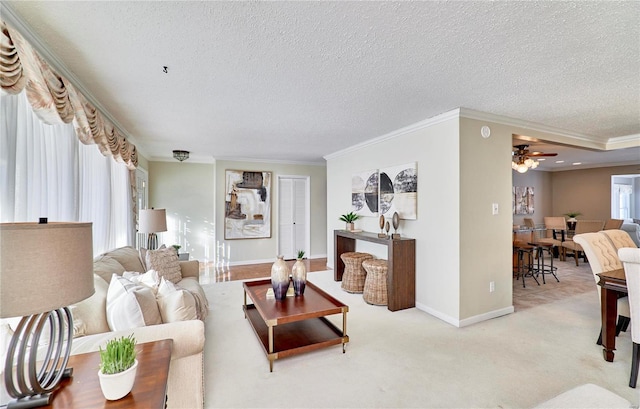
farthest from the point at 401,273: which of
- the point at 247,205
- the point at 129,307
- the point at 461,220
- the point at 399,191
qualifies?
the point at 247,205

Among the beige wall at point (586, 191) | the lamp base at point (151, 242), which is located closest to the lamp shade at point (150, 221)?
the lamp base at point (151, 242)

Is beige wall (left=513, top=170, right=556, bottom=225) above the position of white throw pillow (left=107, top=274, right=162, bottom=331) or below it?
above

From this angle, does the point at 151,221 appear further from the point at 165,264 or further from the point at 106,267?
the point at 106,267

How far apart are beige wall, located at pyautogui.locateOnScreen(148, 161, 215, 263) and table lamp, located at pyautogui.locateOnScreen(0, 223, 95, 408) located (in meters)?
5.69

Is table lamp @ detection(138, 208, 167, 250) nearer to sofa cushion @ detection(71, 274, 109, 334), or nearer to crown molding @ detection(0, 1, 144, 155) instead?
crown molding @ detection(0, 1, 144, 155)

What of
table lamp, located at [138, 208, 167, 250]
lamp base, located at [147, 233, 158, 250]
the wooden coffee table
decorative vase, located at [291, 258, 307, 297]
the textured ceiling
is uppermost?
the textured ceiling

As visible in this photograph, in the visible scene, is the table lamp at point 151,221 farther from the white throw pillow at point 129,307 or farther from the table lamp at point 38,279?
the table lamp at point 38,279

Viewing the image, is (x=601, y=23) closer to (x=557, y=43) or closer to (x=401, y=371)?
(x=557, y=43)

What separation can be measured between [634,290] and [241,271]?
546cm

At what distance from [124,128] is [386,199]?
386cm

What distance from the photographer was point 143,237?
18.4 ft

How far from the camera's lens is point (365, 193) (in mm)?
4816

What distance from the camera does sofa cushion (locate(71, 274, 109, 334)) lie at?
1686 mm

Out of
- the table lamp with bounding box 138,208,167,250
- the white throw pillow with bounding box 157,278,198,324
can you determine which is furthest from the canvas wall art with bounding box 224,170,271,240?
the white throw pillow with bounding box 157,278,198,324
